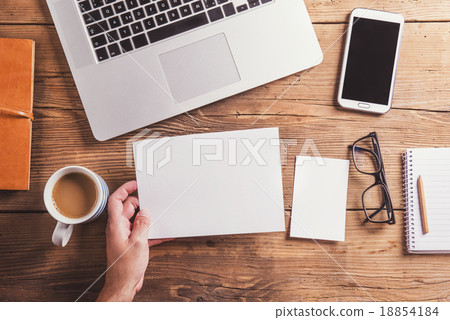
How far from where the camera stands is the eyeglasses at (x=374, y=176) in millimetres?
754

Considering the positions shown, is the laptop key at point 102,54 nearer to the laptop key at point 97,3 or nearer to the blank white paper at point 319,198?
the laptop key at point 97,3

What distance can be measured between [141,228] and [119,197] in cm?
8

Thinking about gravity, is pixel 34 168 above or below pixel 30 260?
above

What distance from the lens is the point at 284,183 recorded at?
30.1 inches

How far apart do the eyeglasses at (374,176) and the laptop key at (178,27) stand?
0.42 meters

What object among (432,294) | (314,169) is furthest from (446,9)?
(432,294)

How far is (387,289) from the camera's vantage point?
0.76 m

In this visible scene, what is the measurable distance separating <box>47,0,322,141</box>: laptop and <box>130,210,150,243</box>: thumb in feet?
0.60

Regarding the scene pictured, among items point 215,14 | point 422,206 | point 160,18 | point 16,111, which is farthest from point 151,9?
point 422,206

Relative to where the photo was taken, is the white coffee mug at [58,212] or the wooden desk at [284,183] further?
the wooden desk at [284,183]

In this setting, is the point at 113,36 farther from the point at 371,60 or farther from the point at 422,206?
the point at 422,206

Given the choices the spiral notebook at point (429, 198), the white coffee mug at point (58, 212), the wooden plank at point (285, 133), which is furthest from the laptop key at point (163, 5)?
the spiral notebook at point (429, 198)

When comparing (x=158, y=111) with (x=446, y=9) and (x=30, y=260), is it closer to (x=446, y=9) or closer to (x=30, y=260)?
(x=30, y=260)
